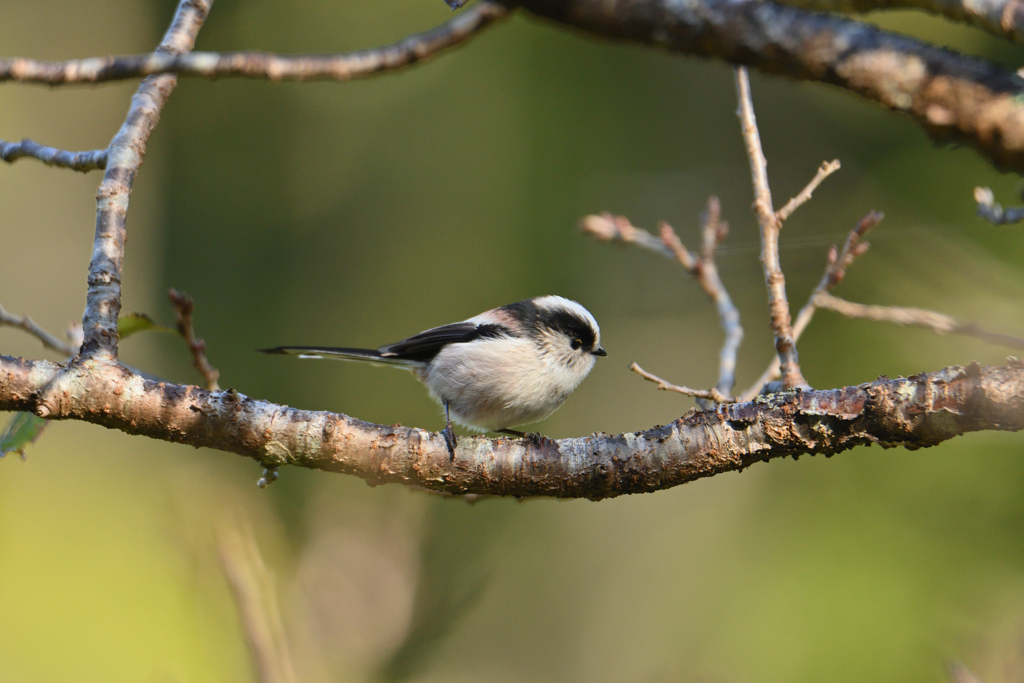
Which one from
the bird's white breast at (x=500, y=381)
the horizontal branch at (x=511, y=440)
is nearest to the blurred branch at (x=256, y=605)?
the horizontal branch at (x=511, y=440)

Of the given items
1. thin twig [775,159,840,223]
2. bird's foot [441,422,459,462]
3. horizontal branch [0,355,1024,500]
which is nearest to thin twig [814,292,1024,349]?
horizontal branch [0,355,1024,500]

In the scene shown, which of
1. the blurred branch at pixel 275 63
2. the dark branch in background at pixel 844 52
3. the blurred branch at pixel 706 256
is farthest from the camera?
the blurred branch at pixel 706 256

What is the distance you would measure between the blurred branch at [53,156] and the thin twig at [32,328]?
622mm

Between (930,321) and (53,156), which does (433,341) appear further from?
(930,321)

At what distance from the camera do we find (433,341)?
391cm

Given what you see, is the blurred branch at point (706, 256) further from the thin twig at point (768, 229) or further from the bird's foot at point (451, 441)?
the bird's foot at point (451, 441)

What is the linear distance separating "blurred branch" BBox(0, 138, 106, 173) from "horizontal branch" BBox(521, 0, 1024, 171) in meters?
2.06

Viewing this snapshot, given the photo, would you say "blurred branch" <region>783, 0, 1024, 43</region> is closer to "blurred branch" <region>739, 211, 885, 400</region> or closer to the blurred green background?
the blurred green background

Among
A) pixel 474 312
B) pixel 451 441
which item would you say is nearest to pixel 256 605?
pixel 451 441

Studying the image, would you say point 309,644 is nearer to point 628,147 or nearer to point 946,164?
point 946,164

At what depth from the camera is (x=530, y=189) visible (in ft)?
31.9

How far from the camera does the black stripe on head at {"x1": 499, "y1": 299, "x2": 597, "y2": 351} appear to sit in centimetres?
388

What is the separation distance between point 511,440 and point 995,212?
4.99ft

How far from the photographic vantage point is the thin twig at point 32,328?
271cm
